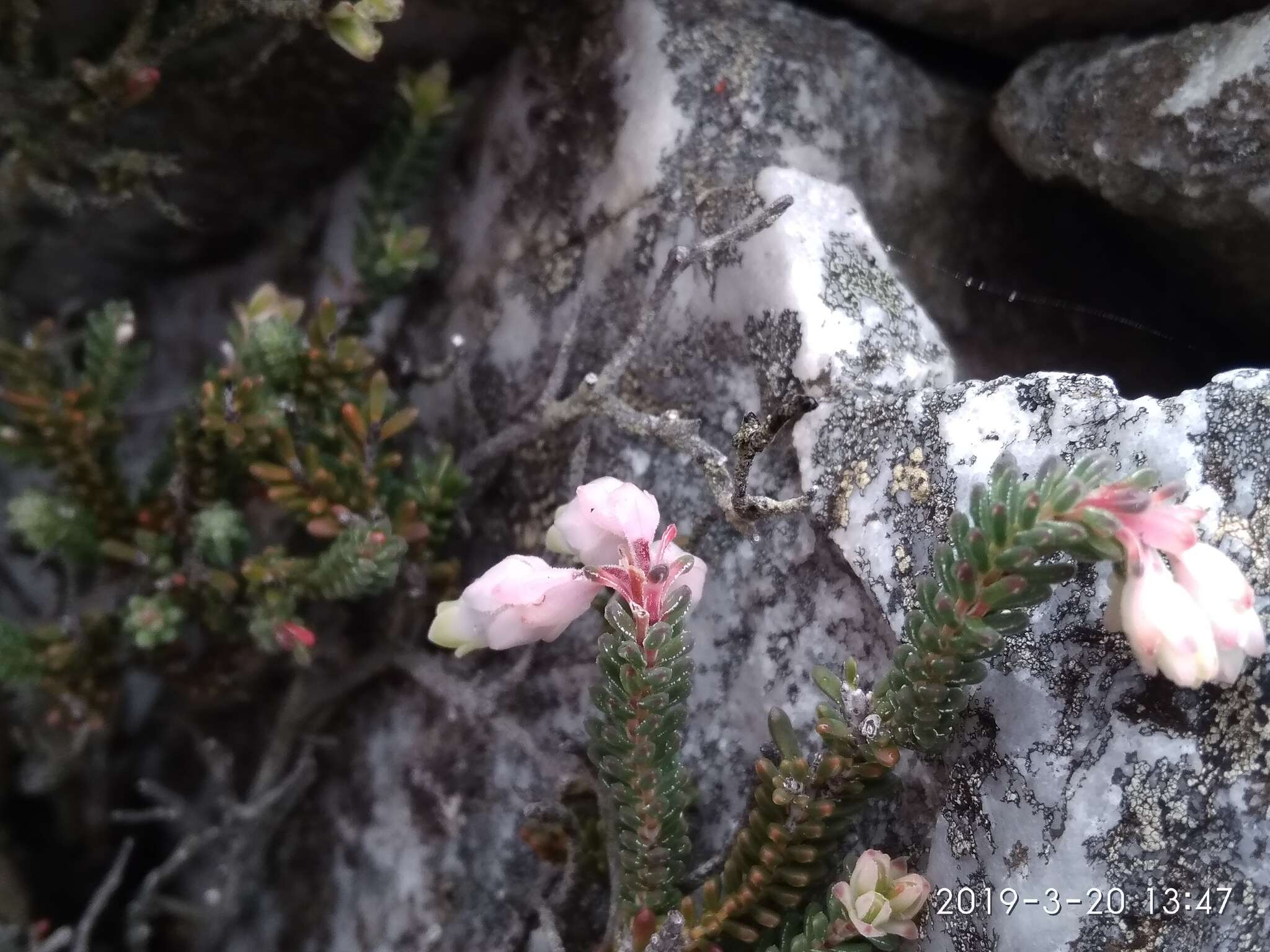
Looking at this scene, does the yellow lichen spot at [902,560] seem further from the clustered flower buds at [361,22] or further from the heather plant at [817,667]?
the clustered flower buds at [361,22]

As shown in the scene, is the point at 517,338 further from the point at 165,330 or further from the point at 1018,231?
the point at 165,330

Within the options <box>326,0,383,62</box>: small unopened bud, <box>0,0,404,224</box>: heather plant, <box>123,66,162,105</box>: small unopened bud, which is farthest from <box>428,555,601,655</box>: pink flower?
<box>123,66,162,105</box>: small unopened bud

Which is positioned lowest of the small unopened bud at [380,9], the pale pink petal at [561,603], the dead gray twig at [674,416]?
the pale pink petal at [561,603]

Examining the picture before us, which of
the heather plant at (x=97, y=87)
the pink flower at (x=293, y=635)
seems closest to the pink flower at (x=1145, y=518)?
the pink flower at (x=293, y=635)

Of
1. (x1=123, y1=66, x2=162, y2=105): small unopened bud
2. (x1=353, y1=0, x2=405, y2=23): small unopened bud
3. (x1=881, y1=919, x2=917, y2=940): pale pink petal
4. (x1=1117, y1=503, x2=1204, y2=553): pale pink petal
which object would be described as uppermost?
(x1=353, y1=0, x2=405, y2=23): small unopened bud

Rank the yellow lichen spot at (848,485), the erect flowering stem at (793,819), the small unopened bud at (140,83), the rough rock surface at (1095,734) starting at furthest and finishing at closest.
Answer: the small unopened bud at (140,83) < the yellow lichen spot at (848,485) < the erect flowering stem at (793,819) < the rough rock surface at (1095,734)

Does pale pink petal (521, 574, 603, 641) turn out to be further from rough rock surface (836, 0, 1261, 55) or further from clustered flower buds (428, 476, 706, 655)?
rough rock surface (836, 0, 1261, 55)

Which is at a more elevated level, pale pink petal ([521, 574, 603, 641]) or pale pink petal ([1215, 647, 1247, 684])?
pale pink petal ([1215, 647, 1247, 684])
